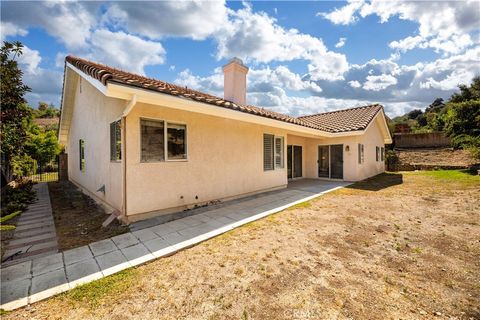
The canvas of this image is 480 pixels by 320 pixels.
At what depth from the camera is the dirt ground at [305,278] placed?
8.46 feet

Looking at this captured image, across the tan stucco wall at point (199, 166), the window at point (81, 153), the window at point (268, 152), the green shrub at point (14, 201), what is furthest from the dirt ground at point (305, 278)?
the window at point (81, 153)

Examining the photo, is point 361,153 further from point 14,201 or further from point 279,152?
point 14,201

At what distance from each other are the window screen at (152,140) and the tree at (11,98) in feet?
10.7

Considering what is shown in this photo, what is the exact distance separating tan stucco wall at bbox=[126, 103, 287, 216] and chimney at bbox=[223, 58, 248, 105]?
2966 millimetres

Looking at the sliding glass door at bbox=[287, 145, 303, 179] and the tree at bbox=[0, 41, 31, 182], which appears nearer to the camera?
the tree at bbox=[0, 41, 31, 182]

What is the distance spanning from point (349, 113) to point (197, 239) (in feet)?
50.7

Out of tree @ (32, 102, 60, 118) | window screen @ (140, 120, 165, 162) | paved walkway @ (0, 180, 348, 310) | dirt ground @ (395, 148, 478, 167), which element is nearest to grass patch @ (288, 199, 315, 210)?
paved walkway @ (0, 180, 348, 310)

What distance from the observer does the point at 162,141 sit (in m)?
6.15

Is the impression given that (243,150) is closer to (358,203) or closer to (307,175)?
(358,203)

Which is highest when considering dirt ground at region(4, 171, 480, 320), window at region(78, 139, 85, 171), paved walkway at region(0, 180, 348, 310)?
window at region(78, 139, 85, 171)

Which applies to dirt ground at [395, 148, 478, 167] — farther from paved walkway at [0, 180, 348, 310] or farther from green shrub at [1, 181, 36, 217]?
green shrub at [1, 181, 36, 217]

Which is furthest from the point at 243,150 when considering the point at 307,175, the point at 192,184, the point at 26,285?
the point at 307,175

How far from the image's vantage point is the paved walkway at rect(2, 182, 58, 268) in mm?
4167

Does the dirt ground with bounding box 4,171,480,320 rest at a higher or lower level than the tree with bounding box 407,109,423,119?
lower
